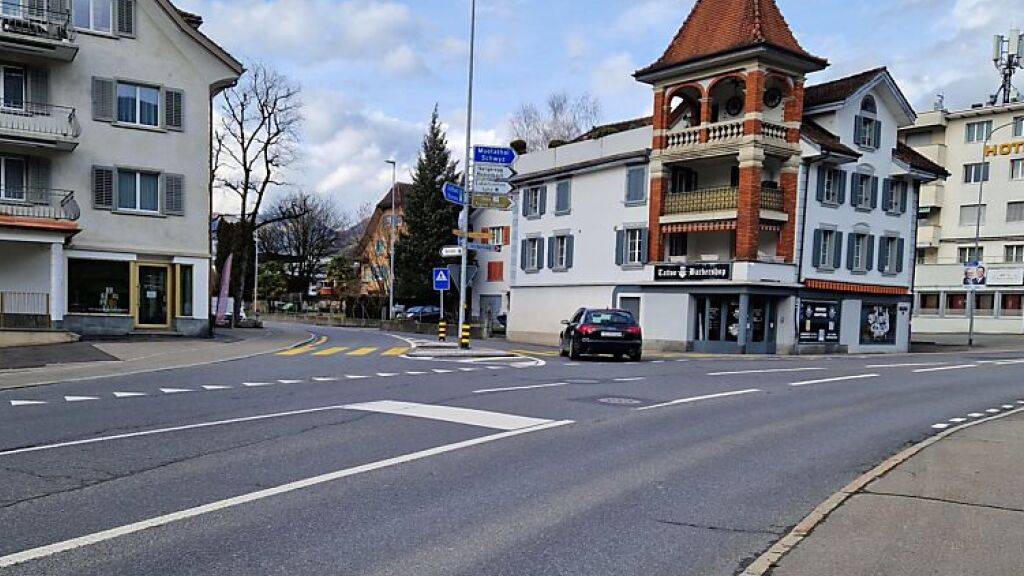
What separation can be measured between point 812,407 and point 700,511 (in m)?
7.55

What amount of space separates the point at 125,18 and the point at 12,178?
6715 millimetres

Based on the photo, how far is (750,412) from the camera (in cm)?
1219

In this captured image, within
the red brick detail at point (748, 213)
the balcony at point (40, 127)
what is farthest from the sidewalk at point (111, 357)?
the red brick detail at point (748, 213)

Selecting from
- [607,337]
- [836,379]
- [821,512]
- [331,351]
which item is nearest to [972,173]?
[607,337]

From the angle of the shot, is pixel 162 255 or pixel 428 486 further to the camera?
pixel 162 255

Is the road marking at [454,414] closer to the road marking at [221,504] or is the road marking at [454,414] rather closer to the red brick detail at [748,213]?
the road marking at [221,504]

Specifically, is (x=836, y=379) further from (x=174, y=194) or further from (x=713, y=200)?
(x=174, y=194)

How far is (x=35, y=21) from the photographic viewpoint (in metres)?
26.3

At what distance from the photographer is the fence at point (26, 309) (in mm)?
25609

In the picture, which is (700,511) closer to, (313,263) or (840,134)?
(840,134)

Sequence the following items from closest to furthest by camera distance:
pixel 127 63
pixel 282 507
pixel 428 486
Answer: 1. pixel 282 507
2. pixel 428 486
3. pixel 127 63

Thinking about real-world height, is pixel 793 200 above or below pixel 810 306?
above

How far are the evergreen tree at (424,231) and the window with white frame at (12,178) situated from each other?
108ft

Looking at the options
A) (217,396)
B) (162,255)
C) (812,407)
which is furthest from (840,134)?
(217,396)
